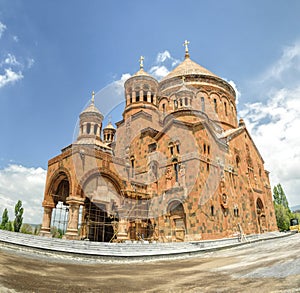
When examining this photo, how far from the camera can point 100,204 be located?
19297 mm

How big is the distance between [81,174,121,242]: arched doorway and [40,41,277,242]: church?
7 cm

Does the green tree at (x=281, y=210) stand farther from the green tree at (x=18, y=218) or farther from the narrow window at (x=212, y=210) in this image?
the green tree at (x=18, y=218)

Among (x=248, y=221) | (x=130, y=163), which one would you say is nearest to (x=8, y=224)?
(x=130, y=163)

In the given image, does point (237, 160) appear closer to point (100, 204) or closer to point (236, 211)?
point (236, 211)

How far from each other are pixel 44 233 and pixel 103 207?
4.40 metres

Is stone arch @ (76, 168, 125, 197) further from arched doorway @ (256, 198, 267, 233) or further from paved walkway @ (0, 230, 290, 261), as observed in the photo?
arched doorway @ (256, 198, 267, 233)

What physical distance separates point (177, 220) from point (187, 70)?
1630 centimetres

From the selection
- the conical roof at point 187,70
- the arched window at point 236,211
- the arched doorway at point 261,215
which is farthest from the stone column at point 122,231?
the conical roof at point 187,70

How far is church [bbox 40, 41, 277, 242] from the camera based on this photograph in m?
16.5

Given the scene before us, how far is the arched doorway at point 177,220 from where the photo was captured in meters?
16.6

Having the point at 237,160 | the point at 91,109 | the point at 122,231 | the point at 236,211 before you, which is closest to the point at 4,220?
the point at 91,109

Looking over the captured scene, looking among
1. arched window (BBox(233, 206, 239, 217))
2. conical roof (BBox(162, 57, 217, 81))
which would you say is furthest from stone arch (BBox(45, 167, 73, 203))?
conical roof (BBox(162, 57, 217, 81))

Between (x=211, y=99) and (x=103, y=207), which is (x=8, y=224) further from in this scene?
(x=211, y=99)

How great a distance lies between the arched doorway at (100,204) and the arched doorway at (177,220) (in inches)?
145
